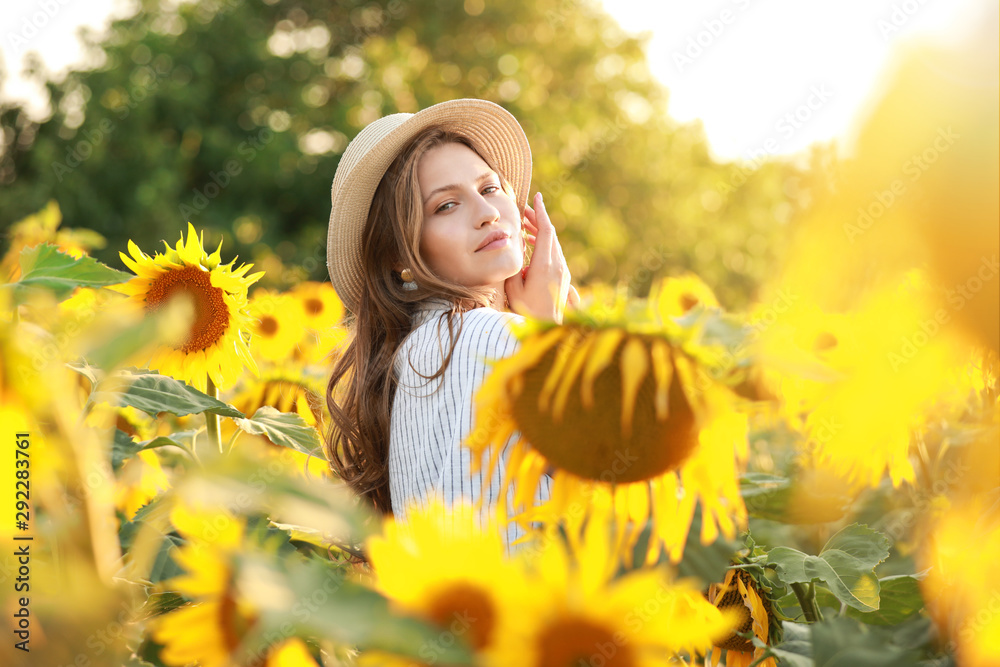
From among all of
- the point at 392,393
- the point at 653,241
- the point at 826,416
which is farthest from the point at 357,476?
the point at 653,241

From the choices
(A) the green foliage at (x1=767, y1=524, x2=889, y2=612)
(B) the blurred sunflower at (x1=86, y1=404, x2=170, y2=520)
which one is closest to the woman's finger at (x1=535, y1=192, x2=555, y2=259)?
(B) the blurred sunflower at (x1=86, y1=404, x2=170, y2=520)

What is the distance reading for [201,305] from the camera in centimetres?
170

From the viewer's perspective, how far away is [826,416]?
1322mm

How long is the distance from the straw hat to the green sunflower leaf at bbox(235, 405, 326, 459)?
496 mm

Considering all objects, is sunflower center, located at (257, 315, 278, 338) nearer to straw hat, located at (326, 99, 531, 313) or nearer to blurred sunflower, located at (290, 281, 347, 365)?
blurred sunflower, located at (290, 281, 347, 365)

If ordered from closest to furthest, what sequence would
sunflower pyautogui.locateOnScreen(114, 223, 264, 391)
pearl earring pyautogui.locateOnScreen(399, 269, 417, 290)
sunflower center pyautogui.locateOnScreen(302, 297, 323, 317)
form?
sunflower pyautogui.locateOnScreen(114, 223, 264, 391), pearl earring pyautogui.locateOnScreen(399, 269, 417, 290), sunflower center pyautogui.locateOnScreen(302, 297, 323, 317)

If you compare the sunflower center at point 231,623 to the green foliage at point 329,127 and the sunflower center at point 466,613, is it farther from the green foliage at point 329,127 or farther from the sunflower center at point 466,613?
the green foliage at point 329,127

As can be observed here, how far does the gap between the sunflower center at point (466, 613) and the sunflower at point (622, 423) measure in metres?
0.23

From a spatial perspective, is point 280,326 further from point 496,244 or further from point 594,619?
point 594,619

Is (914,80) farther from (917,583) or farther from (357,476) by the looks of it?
(357,476)

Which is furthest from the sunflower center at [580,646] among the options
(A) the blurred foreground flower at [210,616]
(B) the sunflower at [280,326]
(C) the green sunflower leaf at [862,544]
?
(B) the sunflower at [280,326]

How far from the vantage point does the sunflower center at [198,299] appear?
1684 mm

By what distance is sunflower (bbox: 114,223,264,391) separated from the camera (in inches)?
66.0

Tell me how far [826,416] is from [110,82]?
1279 centimetres
